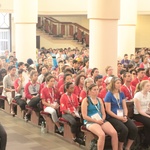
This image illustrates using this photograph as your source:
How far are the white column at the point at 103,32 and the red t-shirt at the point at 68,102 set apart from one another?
354 centimetres

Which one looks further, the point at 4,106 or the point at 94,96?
the point at 4,106

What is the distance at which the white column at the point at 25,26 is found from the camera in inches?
619

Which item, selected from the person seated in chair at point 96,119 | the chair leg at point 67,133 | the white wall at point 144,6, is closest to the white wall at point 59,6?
the white wall at point 144,6

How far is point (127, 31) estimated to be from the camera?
56.9 ft

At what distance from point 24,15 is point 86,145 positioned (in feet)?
31.8

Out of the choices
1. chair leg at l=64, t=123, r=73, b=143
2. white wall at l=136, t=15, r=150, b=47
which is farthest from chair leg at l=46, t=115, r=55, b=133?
white wall at l=136, t=15, r=150, b=47

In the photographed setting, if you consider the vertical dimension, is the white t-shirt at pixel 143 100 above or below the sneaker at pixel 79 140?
above

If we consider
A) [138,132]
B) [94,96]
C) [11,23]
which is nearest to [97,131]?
[94,96]

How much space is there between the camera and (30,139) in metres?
8.03

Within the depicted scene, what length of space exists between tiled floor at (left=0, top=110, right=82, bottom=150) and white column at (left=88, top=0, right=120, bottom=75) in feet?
10.9

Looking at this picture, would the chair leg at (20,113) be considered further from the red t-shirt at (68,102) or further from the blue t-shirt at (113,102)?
the blue t-shirt at (113,102)

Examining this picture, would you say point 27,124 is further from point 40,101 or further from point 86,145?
point 86,145

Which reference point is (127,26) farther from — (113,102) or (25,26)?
(113,102)

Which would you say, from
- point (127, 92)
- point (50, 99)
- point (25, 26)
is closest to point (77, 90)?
point (50, 99)
